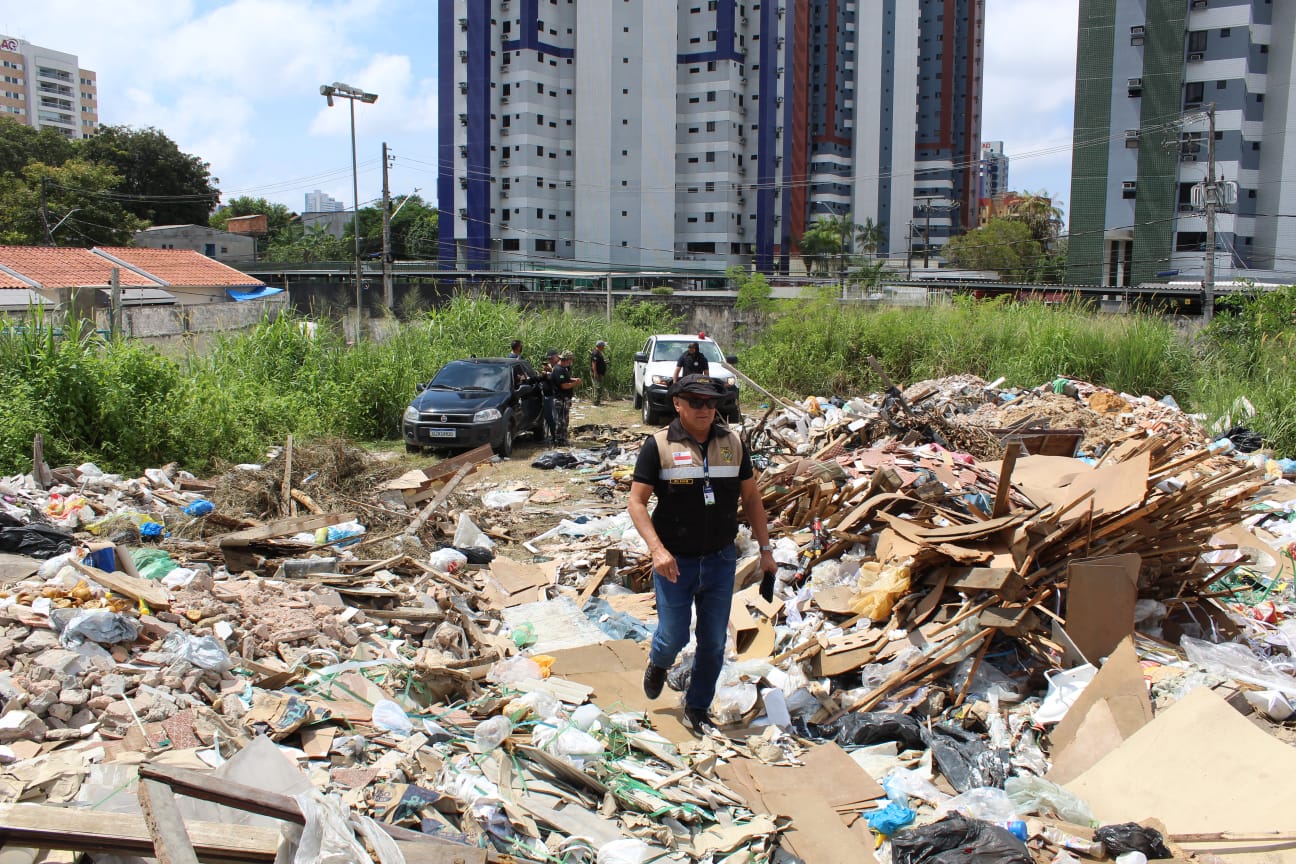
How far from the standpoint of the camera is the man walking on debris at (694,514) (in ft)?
15.1

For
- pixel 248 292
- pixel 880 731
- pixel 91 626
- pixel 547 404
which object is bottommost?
pixel 880 731

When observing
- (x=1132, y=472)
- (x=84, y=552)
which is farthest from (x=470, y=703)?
(x=1132, y=472)

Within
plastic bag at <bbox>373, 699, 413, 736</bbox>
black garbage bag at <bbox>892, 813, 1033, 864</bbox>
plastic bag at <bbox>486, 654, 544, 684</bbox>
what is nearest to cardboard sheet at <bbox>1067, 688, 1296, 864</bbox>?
black garbage bag at <bbox>892, 813, 1033, 864</bbox>

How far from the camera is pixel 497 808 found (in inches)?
143

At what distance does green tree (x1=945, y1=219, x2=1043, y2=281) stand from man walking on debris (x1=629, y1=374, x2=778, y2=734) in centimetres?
7445

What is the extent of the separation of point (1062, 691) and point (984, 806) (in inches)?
48.4

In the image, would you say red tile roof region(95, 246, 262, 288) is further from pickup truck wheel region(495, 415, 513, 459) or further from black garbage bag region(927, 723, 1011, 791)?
black garbage bag region(927, 723, 1011, 791)

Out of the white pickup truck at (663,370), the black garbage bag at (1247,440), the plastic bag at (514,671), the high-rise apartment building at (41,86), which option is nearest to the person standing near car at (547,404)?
the white pickup truck at (663,370)

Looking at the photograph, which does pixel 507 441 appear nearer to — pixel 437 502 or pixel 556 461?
pixel 556 461

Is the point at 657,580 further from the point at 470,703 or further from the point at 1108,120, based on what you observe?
the point at 1108,120

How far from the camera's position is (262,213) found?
89.2 meters

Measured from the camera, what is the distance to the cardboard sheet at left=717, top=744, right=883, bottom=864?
153 inches

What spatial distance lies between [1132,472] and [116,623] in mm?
6009

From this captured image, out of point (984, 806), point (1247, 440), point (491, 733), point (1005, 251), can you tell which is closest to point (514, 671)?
point (491, 733)
